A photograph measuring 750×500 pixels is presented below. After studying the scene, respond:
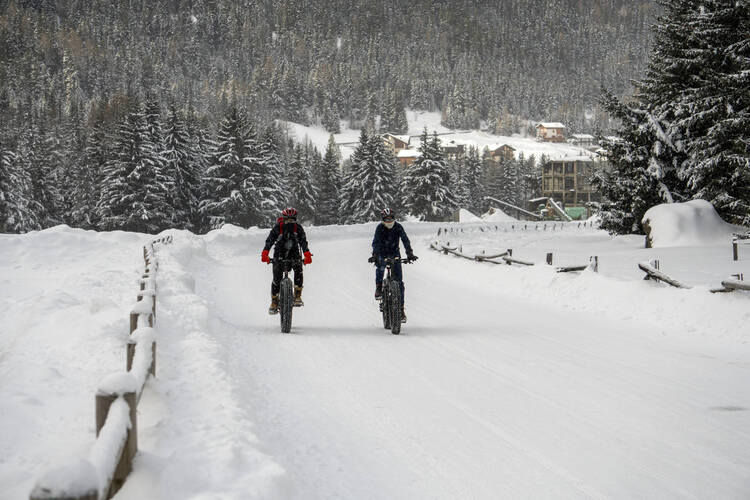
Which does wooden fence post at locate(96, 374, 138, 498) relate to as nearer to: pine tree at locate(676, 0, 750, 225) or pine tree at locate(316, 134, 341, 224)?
pine tree at locate(676, 0, 750, 225)

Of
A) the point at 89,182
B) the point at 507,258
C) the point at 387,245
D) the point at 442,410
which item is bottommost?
the point at 442,410

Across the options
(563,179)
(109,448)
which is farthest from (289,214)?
(563,179)

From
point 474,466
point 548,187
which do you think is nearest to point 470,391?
point 474,466

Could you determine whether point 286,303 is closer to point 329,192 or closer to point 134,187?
point 134,187

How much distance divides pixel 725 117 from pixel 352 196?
47624mm

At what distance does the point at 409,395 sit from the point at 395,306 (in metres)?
3.91

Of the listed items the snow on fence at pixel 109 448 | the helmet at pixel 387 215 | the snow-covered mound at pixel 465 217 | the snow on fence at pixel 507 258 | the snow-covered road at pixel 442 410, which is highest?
the snow-covered mound at pixel 465 217

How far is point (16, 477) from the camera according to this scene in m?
4.30

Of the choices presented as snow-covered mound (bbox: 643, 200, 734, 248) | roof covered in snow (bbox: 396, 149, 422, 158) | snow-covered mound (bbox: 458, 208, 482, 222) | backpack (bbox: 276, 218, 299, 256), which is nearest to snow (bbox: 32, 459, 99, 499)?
backpack (bbox: 276, 218, 299, 256)

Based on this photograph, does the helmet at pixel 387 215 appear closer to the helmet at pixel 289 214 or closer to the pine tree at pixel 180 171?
the helmet at pixel 289 214

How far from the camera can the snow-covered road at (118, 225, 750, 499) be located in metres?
4.07

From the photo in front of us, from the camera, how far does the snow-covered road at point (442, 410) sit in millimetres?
4074

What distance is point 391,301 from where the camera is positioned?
10227 millimetres

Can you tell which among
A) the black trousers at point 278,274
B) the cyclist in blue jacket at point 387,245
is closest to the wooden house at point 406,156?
the cyclist in blue jacket at point 387,245
